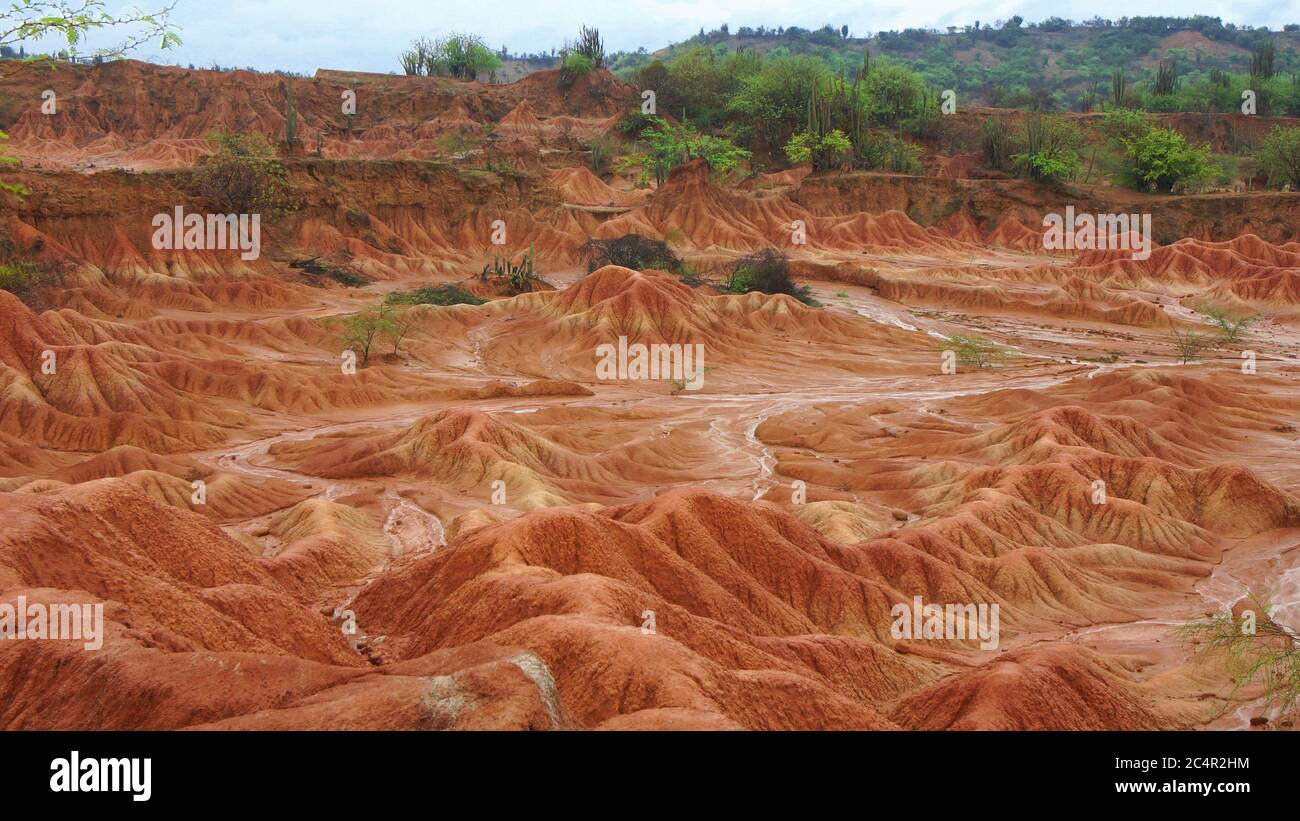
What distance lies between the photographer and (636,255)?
64750 mm

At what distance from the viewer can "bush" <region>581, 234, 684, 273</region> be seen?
64.4m

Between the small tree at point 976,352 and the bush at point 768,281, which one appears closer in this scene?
the small tree at point 976,352

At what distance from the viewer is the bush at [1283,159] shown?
255 feet

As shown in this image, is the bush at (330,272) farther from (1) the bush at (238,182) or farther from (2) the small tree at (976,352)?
(2) the small tree at (976,352)

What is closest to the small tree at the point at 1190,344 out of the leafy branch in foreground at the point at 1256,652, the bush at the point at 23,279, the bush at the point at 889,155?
the leafy branch in foreground at the point at 1256,652

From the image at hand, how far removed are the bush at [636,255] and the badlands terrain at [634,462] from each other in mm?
3134

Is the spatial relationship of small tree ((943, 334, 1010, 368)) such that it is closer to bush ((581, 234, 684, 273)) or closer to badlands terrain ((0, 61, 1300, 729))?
badlands terrain ((0, 61, 1300, 729))

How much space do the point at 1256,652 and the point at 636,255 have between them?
48.8 meters

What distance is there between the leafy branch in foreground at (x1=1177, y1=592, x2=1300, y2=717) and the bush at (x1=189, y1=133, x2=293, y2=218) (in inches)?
2029

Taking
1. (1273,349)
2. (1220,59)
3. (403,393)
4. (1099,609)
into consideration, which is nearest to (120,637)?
(1099,609)

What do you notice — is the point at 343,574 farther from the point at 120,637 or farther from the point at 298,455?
the point at 298,455

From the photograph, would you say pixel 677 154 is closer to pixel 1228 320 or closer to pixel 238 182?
pixel 238 182

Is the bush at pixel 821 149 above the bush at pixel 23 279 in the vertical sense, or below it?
above

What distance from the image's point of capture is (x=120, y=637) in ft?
Answer: 39.4
